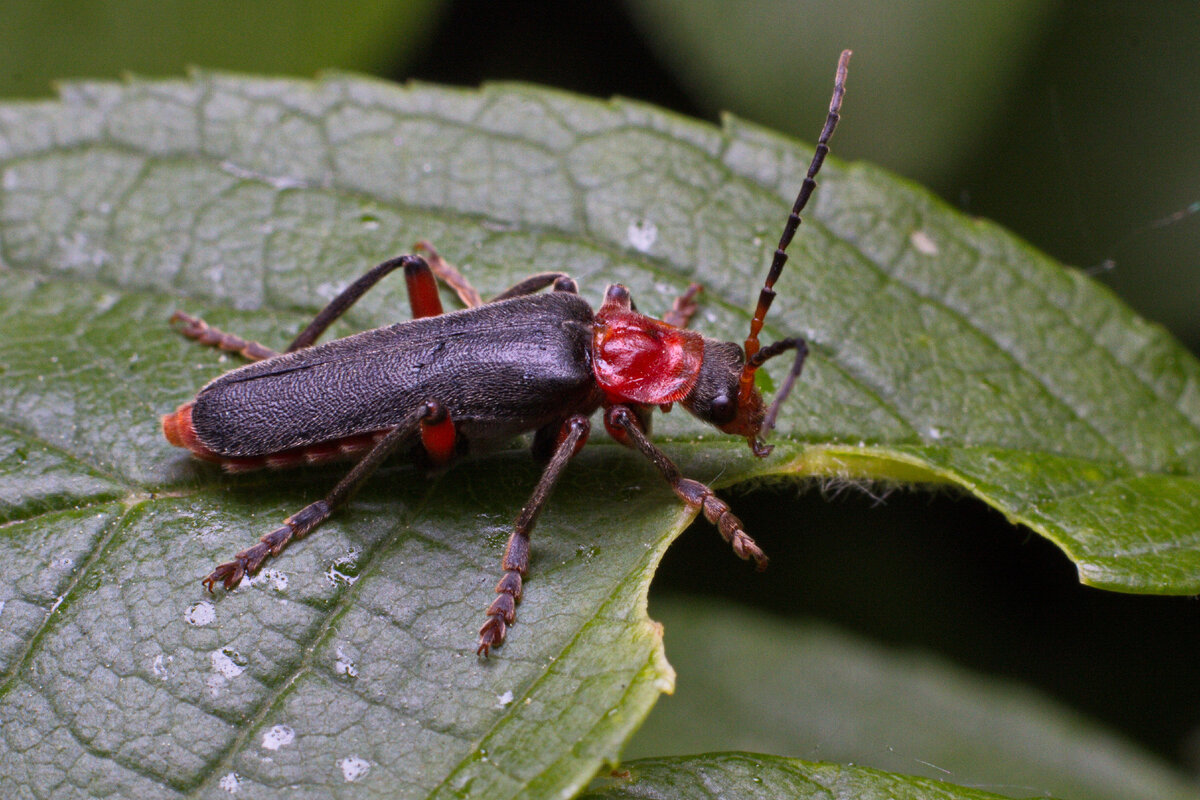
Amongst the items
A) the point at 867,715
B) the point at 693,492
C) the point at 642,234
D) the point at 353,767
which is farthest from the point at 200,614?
the point at 867,715

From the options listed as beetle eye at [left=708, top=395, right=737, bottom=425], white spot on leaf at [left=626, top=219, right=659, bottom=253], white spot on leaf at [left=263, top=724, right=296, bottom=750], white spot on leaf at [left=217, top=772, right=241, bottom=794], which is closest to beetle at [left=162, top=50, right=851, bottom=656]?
beetle eye at [left=708, top=395, right=737, bottom=425]

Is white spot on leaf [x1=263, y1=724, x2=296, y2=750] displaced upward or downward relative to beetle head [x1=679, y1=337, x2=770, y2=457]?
downward

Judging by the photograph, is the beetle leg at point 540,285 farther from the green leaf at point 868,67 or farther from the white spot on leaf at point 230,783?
the white spot on leaf at point 230,783

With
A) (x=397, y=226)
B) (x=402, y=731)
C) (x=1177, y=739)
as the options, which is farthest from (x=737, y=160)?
(x=1177, y=739)

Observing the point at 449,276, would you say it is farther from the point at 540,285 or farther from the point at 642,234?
the point at 642,234

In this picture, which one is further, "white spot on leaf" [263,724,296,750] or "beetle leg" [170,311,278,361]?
"beetle leg" [170,311,278,361]

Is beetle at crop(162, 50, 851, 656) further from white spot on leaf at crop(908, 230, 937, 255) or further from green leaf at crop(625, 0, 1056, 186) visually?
green leaf at crop(625, 0, 1056, 186)

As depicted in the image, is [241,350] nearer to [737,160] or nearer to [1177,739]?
[737,160]
